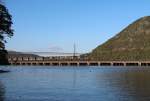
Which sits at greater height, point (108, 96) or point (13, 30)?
point (13, 30)

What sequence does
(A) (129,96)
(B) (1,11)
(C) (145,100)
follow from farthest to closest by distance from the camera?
(B) (1,11) < (A) (129,96) < (C) (145,100)

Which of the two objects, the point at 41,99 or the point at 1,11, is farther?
the point at 1,11

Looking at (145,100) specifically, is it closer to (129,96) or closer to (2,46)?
(129,96)

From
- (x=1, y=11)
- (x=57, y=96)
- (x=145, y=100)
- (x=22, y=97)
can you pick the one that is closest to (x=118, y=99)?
(x=145, y=100)

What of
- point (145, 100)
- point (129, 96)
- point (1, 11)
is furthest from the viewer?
point (1, 11)

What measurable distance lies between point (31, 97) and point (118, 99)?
339 inches

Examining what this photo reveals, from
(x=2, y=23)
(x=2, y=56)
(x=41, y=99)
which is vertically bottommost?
(x=41, y=99)

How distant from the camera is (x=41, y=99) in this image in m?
42.3

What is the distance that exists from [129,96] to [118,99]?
297cm

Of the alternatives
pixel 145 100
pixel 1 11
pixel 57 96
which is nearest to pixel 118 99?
pixel 145 100

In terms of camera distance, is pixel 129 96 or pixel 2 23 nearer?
pixel 129 96

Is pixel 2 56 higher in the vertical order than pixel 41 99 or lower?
higher

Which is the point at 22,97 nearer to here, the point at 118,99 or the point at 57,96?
the point at 57,96

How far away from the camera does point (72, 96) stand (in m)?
45.3
